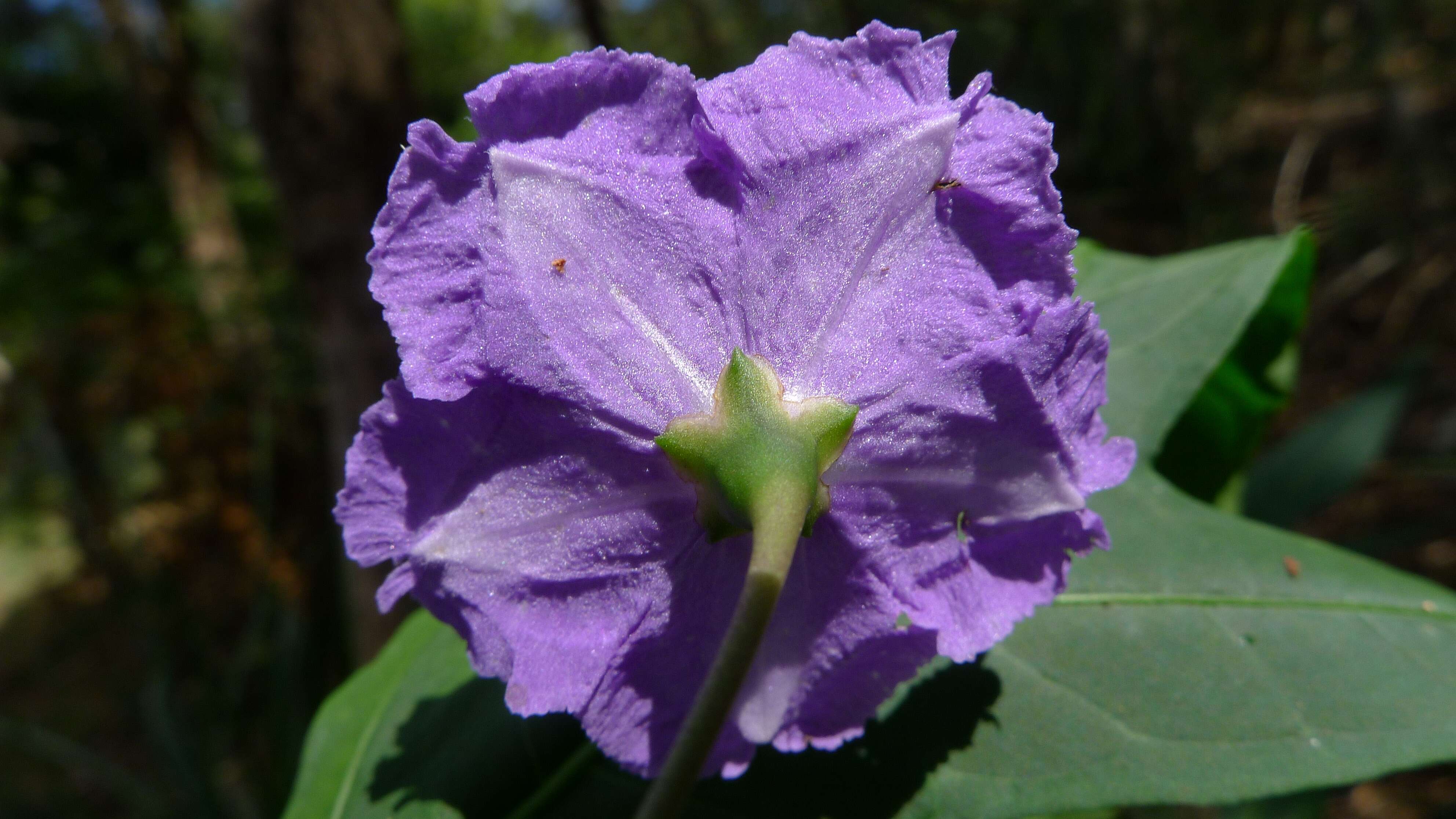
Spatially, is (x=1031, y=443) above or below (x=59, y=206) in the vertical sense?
below

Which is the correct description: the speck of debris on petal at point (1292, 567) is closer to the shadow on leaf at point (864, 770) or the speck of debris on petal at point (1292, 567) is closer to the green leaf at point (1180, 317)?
the green leaf at point (1180, 317)

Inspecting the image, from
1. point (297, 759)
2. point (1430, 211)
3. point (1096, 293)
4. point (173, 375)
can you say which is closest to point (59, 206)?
point (173, 375)

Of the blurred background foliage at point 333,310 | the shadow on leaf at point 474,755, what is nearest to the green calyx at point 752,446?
the shadow on leaf at point 474,755

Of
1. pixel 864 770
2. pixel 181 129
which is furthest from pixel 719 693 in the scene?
pixel 181 129

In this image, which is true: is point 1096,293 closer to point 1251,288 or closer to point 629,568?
point 1251,288

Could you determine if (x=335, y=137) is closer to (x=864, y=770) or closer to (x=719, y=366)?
(x=719, y=366)

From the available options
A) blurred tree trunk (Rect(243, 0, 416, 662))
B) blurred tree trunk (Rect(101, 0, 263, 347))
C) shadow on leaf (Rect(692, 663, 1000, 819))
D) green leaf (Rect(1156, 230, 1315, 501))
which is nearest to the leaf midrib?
shadow on leaf (Rect(692, 663, 1000, 819))

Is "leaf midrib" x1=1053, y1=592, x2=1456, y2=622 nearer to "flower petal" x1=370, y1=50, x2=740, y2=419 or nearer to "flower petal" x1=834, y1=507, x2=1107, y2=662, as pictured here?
"flower petal" x1=834, y1=507, x2=1107, y2=662
